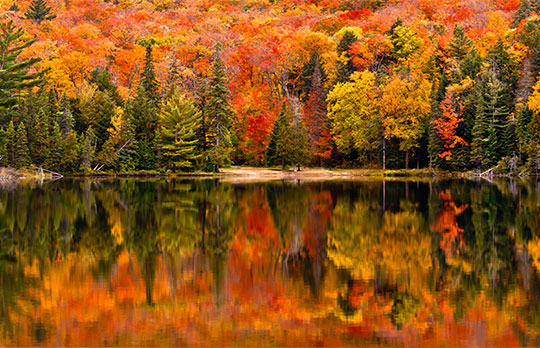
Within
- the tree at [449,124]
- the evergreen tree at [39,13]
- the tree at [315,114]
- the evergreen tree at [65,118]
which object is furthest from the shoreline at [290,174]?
the evergreen tree at [39,13]

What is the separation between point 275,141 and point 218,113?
8.55 meters

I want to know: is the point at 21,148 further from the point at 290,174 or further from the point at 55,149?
→ the point at 290,174

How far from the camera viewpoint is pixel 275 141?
234 ft

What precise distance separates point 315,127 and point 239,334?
65.1 metres

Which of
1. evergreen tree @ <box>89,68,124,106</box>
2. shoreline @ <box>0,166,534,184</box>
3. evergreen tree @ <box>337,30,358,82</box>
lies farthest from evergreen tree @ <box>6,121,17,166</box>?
evergreen tree @ <box>337,30,358,82</box>

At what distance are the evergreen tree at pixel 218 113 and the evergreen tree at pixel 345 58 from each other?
54.9 feet

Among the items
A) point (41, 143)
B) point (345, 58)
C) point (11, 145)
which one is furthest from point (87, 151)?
point (345, 58)

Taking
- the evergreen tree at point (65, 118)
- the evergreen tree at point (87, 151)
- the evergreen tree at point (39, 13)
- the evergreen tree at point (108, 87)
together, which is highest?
the evergreen tree at point (39, 13)

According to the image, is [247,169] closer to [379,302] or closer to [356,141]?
[356,141]

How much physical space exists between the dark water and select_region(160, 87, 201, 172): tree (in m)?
43.1

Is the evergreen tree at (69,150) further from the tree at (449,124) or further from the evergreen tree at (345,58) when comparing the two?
the tree at (449,124)

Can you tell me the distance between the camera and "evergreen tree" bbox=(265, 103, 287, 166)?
68.9m

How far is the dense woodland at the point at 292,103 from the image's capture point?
62.0 meters

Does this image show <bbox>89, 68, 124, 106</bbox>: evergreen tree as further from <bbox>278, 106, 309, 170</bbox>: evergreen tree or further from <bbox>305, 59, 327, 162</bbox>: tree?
<bbox>305, 59, 327, 162</bbox>: tree
